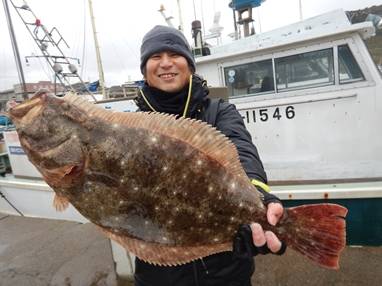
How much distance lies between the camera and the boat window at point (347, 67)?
563cm

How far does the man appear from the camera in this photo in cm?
203

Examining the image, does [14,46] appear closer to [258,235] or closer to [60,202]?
[60,202]

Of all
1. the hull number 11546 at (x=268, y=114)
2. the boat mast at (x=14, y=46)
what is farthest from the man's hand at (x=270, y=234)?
the boat mast at (x=14, y=46)

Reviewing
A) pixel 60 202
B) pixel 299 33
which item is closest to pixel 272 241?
pixel 60 202

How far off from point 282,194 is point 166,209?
3.50 m

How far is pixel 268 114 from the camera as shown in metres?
5.95

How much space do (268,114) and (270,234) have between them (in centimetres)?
450

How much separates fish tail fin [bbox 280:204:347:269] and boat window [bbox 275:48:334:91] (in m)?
4.60

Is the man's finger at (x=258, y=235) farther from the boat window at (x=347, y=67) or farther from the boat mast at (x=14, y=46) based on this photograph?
the boat mast at (x=14, y=46)

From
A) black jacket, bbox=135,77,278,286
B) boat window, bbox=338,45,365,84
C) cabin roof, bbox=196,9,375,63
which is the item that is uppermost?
cabin roof, bbox=196,9,375,63

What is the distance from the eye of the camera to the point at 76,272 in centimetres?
457

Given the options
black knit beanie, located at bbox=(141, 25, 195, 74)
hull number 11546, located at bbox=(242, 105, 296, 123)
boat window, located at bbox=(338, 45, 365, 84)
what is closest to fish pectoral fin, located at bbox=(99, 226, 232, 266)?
black knit beanie, located at bbox=(141, 25, 195, 74)

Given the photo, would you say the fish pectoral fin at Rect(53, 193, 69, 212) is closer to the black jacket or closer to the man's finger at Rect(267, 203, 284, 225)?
the black jacket

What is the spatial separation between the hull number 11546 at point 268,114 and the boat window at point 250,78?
34 cm
